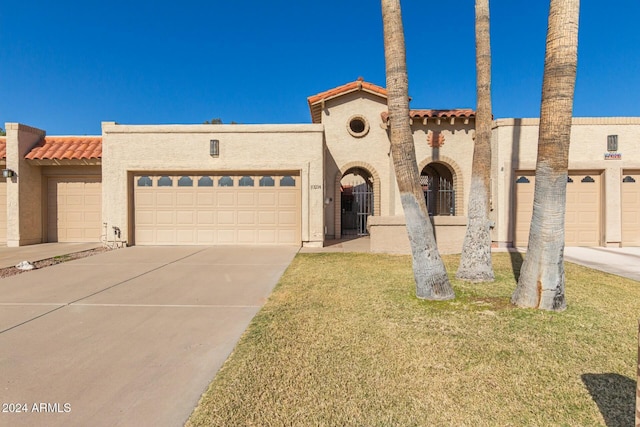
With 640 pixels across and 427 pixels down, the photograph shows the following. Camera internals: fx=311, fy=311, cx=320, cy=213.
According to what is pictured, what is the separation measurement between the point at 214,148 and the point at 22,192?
735cm

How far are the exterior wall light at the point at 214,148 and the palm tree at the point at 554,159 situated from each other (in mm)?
9894

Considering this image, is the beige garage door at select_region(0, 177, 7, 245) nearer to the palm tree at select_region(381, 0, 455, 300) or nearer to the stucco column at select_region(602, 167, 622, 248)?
the palm tree at select_region(381, 0, 455, 300)

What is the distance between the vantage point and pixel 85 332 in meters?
3.93

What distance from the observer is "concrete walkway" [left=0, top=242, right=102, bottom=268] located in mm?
8828

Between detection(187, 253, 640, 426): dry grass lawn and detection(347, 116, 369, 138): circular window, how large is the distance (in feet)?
33.2

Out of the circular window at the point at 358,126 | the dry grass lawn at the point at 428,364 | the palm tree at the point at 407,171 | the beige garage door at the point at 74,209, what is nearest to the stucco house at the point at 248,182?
the beige garage door at the point at 74,209

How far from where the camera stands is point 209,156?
11492mm

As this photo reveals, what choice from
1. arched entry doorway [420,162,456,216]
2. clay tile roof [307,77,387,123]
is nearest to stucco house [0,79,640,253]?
arched entry doorway [420,162,456,216]

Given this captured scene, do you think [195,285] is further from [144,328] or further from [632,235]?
[632,235]

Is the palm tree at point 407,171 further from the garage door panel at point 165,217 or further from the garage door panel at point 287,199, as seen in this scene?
the garage door panel at point 165,217

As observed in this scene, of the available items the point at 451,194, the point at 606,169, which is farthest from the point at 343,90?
the point at 606,169

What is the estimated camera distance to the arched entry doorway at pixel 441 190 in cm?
1430

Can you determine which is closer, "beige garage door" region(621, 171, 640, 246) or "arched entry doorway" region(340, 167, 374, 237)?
"beige garage door" region(621, 171, 640, 246)

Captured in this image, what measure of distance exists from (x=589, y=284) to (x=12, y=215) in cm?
1746
